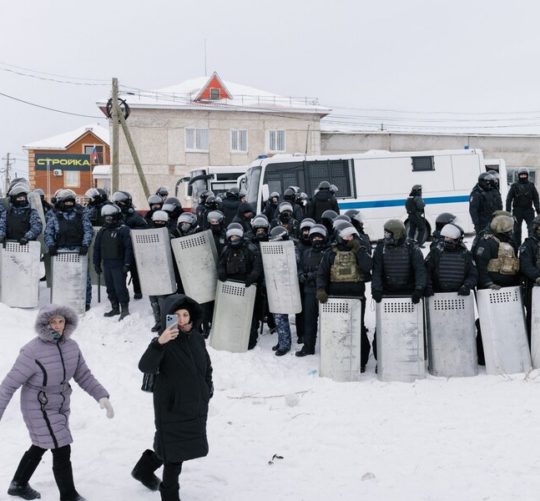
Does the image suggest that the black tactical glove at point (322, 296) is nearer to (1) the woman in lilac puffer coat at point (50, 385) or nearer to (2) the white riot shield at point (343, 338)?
(2) the white riot shield at point (343, 338)

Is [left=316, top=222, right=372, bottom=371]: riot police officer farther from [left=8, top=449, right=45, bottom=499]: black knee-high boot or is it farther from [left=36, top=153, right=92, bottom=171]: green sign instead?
[left=36, top=153, right=92, bottom=171]: green sign

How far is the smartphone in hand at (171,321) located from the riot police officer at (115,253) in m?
5.72

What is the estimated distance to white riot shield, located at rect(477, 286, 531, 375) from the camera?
785cm

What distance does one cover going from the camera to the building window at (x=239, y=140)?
36.8 meters

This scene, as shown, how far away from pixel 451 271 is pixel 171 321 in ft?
14.8

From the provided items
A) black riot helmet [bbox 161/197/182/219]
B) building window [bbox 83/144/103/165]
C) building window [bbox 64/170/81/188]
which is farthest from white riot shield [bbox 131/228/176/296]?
building window [bbox 64/170/81/188]

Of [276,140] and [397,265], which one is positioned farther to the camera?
[276,140]

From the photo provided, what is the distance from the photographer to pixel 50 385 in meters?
4.79

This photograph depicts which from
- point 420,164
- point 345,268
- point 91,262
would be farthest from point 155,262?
point 420,164

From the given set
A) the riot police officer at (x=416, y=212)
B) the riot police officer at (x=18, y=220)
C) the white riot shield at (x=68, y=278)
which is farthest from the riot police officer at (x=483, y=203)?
the riot police officer at (x=18, y=220)

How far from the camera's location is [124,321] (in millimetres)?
9969

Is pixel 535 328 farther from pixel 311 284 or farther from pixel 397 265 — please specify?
pixel 311 284

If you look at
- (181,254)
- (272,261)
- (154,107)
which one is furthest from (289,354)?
(154,107)

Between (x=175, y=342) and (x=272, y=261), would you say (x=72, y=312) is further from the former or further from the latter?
(x=272, y=261)
